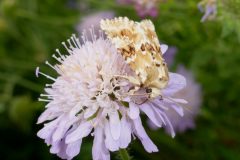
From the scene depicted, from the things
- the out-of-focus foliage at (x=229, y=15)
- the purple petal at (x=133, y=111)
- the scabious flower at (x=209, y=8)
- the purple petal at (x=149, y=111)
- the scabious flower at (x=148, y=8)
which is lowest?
the purple petal at (x=149, y=111)

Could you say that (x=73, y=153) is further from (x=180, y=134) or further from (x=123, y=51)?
(x=180, y=134)

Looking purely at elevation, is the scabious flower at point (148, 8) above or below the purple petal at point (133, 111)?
above

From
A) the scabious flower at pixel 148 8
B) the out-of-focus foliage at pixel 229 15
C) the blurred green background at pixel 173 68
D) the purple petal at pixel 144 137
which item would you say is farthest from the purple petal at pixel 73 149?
the scabious flower at pixel 148 8

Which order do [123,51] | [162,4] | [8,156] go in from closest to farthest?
[123,51], [162,4], [8,156]

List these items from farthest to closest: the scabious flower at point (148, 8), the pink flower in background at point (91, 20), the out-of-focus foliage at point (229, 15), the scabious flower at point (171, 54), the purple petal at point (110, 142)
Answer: the pink flower in background at point (91, 20), the scabious flower at point (171, 54), the scabious flower at point (148, 8), the out-of-focus foliage at point (229, 15), the purple petal at point (110, 142)

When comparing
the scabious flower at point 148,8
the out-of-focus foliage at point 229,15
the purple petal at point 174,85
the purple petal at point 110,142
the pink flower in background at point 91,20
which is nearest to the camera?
the purple petal at point 110,142

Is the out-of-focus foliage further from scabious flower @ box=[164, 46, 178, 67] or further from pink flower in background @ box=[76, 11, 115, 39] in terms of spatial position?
pink flower in background @ box=[76, 11, 115, 39]

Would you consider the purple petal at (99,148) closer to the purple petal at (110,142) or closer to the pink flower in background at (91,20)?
the purple petal at (110,142)

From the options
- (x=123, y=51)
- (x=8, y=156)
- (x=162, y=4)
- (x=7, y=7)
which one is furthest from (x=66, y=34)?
(x=123, y=51)
